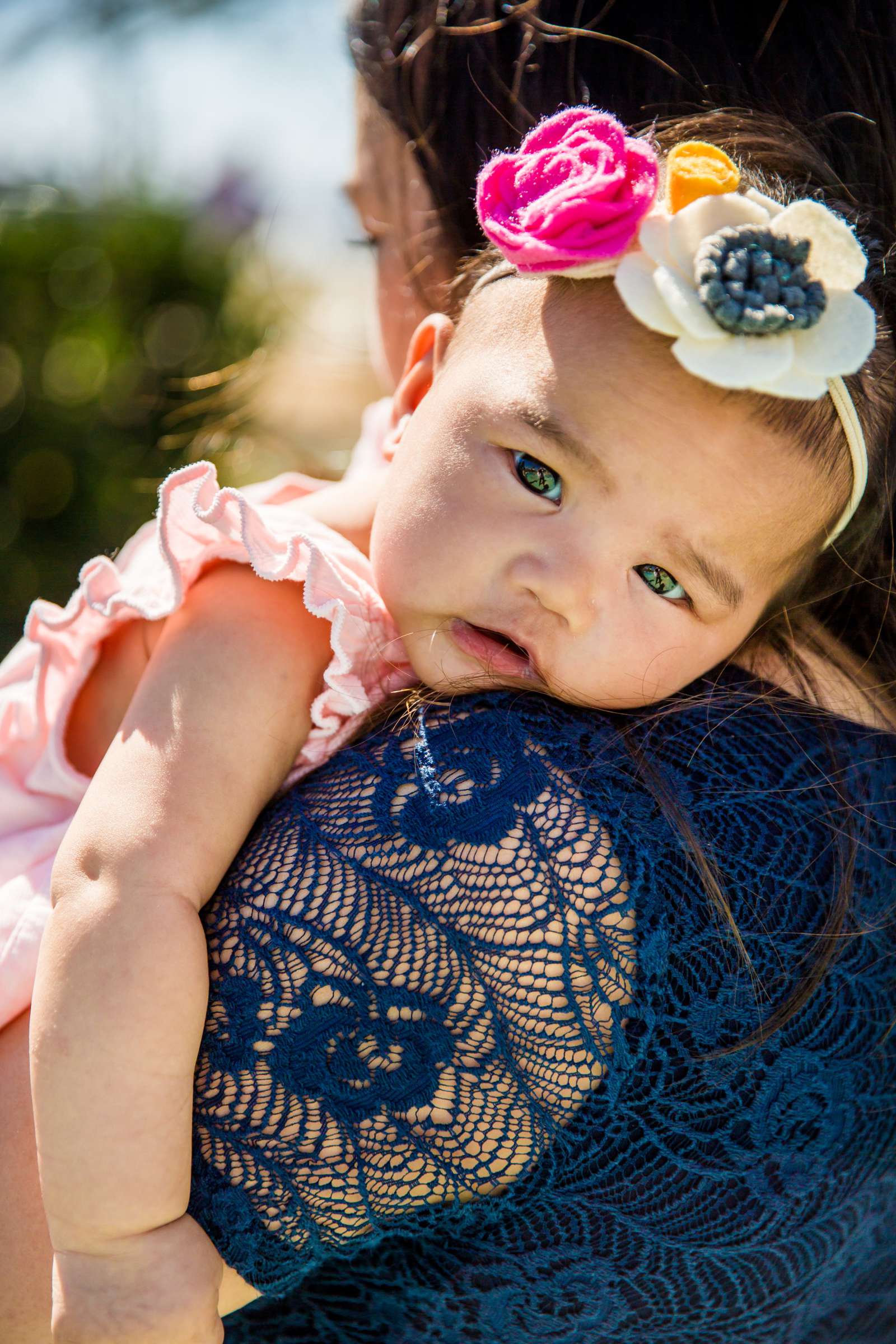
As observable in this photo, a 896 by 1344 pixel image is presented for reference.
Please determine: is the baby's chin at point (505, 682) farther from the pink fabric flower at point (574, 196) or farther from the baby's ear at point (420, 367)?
the pink fabric flower at point (574, 196)

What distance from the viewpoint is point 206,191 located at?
4.81 m

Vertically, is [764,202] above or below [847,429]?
above

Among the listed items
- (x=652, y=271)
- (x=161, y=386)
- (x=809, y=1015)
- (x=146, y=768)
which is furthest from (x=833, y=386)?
(x=161, y=386)

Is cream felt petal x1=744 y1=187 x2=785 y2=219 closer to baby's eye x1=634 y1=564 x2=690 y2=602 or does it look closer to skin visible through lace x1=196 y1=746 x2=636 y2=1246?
baby's eye x1=634 y1=564 x2=690 y2=602

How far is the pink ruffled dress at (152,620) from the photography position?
4.93 ft

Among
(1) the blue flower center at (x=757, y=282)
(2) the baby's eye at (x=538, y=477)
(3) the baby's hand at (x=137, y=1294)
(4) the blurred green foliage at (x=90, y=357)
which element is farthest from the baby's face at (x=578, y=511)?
(4) the blurred green foliage at (x=90, y=357)

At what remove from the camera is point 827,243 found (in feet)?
4.55

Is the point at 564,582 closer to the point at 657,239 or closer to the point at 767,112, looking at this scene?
the point at 657,239

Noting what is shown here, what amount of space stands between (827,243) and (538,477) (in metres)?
0.45

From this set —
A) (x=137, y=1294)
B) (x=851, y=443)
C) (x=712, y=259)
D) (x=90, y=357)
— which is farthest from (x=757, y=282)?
(x=90, y=357)

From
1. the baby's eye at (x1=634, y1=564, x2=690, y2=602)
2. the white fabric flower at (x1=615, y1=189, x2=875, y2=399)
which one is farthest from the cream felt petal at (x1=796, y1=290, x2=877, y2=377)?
the baby's eye at (x1=634, y1=564, x2=690, y2=602)

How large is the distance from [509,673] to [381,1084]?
0.56 meters

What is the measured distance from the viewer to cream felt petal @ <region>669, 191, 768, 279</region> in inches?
54.7

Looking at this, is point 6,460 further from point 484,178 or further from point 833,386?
point 833,386
